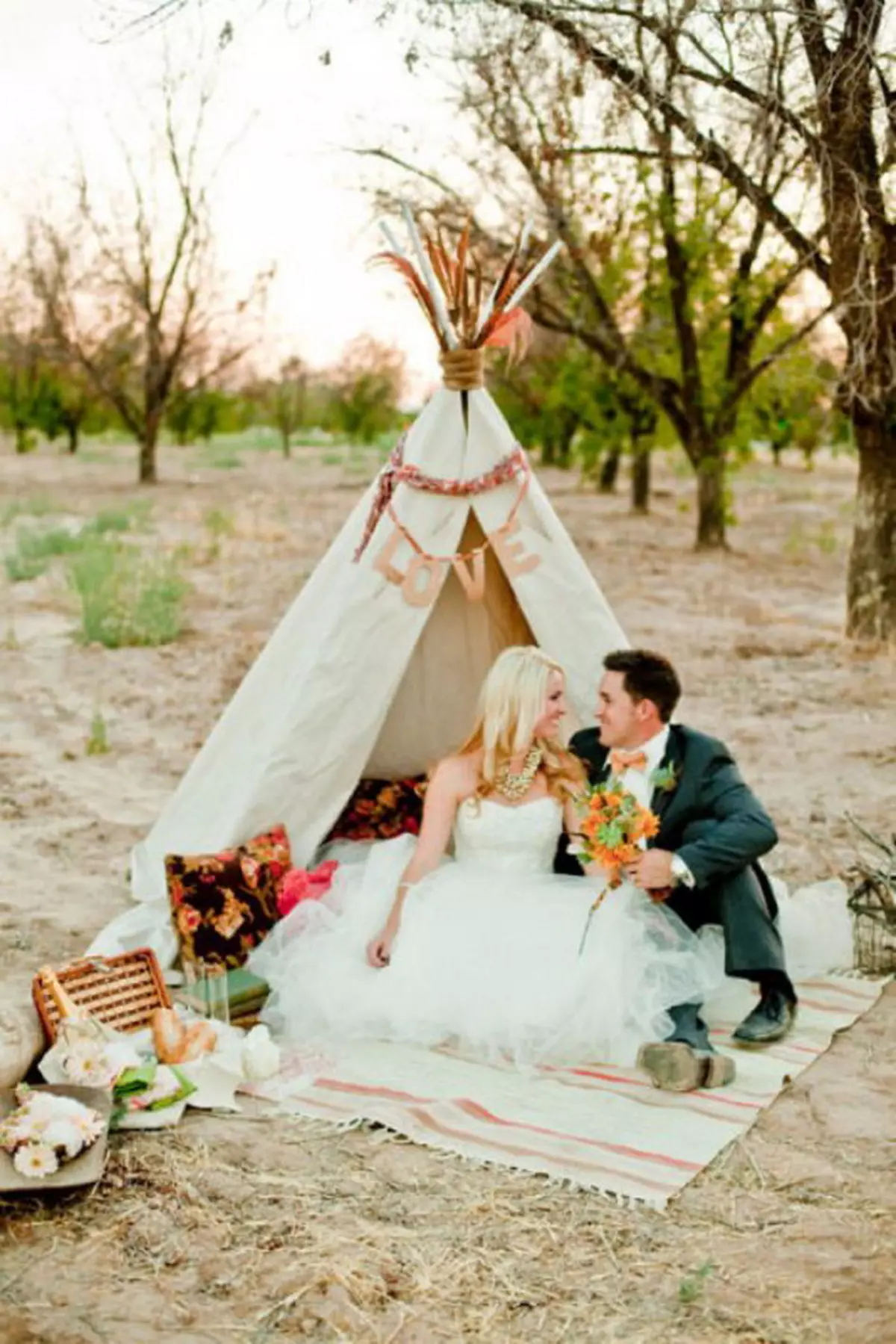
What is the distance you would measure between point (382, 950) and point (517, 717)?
2.52ft

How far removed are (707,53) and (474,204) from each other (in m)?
5.12

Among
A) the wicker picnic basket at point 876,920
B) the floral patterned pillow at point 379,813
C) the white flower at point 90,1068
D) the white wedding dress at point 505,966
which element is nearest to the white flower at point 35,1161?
the white flower at point 90,1068

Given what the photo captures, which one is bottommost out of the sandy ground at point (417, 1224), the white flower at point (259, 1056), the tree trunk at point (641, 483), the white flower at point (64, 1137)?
the sandy ground at point (417, 1224)

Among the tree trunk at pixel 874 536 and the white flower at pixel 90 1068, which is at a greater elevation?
the tree trunk at pixel 874 536

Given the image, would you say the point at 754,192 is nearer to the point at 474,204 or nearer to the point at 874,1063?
the point at 474,204

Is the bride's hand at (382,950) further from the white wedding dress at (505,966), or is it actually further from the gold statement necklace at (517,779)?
the gold statement necklace at (517,779)

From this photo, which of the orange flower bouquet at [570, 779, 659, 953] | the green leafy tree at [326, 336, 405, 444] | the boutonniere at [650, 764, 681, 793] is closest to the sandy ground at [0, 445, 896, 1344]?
the orange flower bouquet at [570, 779, 659, 953]

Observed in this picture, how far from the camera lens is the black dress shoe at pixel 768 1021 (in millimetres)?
4207

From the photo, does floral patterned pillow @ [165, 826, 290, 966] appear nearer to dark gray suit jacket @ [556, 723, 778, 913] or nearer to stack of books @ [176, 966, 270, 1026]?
stack of books @ [176, 966, 270, 1026]

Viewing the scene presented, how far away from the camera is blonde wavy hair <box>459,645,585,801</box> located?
436cm

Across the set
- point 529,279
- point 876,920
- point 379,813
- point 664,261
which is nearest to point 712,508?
point 664,261

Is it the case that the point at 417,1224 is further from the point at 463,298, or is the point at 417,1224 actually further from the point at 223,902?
the point at 463,298

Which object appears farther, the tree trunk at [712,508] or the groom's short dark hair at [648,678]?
the tree trunk at [712,508]

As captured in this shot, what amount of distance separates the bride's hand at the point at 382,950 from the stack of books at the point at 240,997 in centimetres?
34
